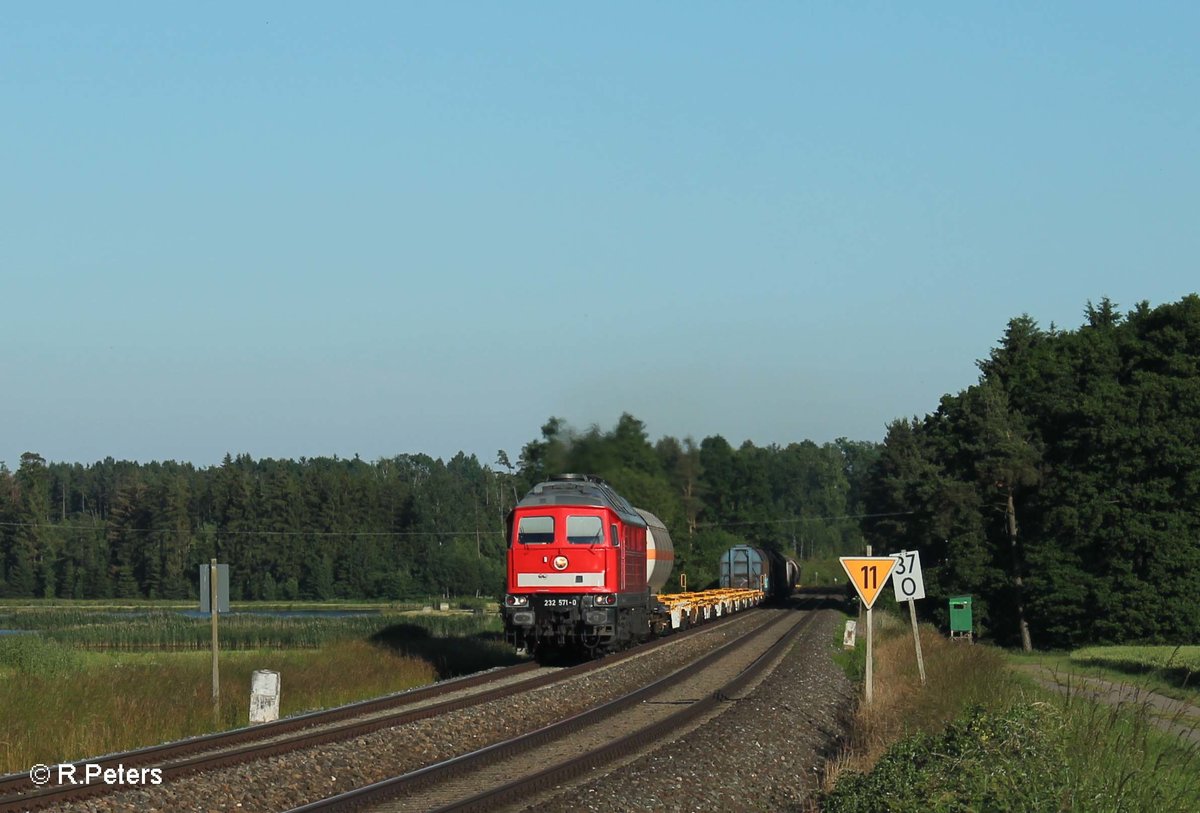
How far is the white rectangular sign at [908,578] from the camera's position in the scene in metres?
22.7

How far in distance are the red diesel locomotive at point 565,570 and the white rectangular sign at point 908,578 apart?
738 cm

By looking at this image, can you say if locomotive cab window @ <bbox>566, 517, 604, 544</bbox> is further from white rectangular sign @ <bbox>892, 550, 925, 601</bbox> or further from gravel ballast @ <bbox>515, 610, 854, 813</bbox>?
white rectangular sign @ <bbox>892, 550, 925, 601</bbox>

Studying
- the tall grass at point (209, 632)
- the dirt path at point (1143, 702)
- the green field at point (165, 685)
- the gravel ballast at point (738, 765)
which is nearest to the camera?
the dirt path at point (1143, 702)

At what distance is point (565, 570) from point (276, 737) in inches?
462

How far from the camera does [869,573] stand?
19766 millimetres

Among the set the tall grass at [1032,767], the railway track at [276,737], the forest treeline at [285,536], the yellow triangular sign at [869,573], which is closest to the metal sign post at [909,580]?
the yellow triangular sign at [869,573]

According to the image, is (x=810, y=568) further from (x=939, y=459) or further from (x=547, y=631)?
(x=547, y=631)

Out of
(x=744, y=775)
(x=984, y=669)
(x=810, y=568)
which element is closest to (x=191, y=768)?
(x=744, y=775)

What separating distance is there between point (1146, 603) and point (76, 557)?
363 ft

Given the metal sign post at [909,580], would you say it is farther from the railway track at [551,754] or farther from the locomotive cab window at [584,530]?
the locomotive cab window at [584,530]

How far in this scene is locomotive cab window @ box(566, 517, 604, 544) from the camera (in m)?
28.4

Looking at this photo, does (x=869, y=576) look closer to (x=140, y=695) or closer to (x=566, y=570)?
(x=566, y=570)

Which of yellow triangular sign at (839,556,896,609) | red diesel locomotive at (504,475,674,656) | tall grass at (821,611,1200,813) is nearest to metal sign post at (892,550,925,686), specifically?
yellow triangular sign at (839,556,896,609)

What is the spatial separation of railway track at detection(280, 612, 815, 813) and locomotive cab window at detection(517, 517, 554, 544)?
4163mm
